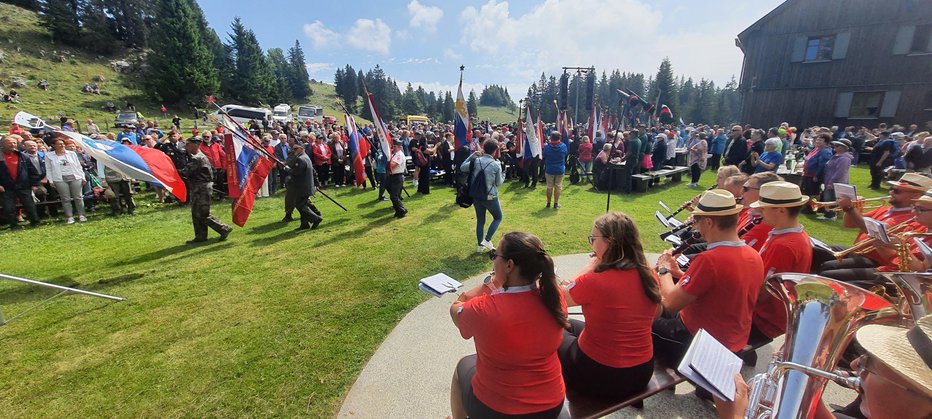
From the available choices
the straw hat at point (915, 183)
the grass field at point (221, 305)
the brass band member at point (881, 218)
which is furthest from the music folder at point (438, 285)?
the straw hat at point (915, 183)

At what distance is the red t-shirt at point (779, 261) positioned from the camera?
122 inches

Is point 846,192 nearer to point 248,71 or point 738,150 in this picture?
point 738,150

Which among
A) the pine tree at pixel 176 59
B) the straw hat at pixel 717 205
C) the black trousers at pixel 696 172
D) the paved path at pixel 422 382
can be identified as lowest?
the paved path at pixel 422 382

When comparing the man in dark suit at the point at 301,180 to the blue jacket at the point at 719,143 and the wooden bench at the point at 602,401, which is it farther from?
the blue jacket at the point at 719,143

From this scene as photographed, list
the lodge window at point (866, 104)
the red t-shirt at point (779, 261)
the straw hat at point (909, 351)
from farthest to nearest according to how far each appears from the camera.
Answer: the lodge window at point (866, 104) → the red t-shirt at point (779, 261) → the straw hat at point (909, 351)

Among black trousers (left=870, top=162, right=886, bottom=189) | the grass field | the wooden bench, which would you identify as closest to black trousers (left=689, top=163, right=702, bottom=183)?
black trousers (left=870, top=162, right=886, bottom=189)

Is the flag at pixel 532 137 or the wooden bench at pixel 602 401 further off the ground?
the flag at pixel 532 137

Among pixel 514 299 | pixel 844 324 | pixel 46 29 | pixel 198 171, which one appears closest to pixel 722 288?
pixel 844 324

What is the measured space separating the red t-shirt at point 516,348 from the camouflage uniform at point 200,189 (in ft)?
25.1

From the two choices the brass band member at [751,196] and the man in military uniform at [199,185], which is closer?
the brass band member at [751,196]

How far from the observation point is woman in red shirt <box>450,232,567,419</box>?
7.04 ft

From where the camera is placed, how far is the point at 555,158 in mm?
10102

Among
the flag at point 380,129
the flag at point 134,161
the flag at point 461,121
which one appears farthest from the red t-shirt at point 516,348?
the flag at point 461,121

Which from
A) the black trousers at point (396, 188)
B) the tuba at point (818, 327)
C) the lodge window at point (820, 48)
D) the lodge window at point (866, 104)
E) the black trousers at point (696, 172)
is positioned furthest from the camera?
the lodge window at point (820, 48)
